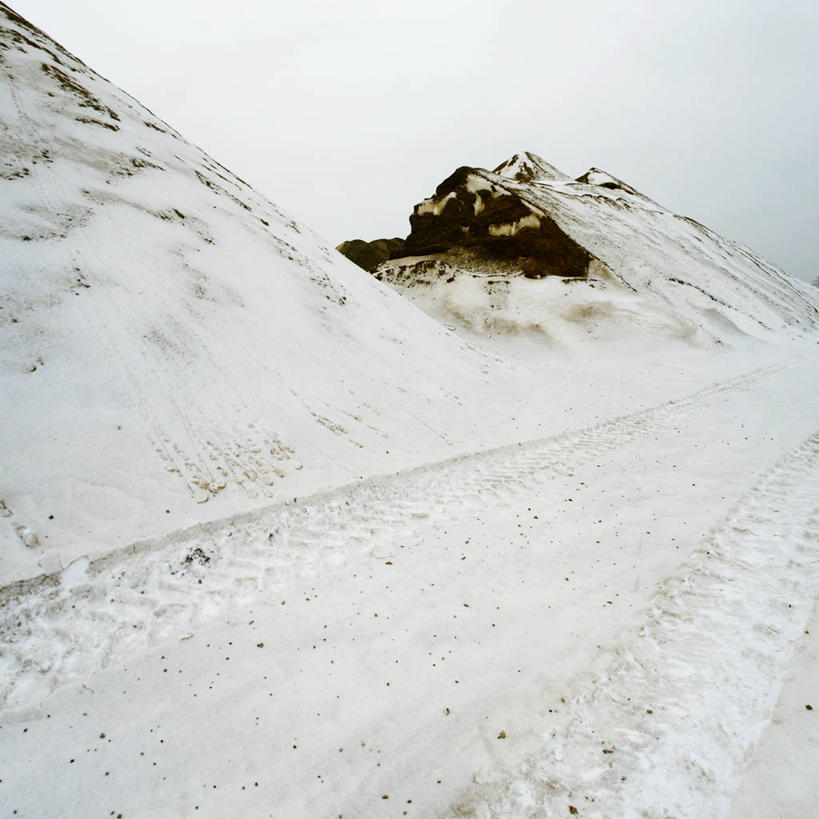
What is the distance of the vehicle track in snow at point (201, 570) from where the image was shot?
4363 mm

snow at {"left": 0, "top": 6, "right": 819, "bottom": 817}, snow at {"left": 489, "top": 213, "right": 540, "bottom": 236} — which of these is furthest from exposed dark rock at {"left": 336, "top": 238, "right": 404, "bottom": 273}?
snow at {"left": 0, "top": 6, "right": 819, "bottom": 817}

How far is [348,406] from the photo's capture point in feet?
32.6

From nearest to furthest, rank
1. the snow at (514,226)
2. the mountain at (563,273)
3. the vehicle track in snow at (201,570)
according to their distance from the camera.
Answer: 1. the vehicle track in snow at (201,570)
2. the mountain at (563,273)
3. the snow at (514,226)

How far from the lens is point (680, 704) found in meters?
3.85

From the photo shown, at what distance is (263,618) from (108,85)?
79.8 ft

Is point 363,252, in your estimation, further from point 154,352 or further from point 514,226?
point 154,352

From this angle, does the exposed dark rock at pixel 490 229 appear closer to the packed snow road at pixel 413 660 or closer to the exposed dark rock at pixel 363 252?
the exposed dark rock at pixel 363 252

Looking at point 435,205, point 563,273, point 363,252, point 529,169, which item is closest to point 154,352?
point 563,273

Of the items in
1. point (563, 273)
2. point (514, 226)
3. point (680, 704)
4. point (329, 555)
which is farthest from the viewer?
point (514, 226)

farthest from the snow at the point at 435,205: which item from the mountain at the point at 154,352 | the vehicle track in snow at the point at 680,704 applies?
the vehicle track in snow at the point at 680,704

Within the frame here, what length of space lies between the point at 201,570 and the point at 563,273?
25.0m

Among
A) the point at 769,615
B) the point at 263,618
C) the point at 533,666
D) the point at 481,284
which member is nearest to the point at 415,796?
the point at 533,666

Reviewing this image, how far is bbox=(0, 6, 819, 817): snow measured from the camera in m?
3.50

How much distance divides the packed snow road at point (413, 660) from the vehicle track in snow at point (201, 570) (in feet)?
0.09
